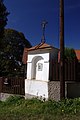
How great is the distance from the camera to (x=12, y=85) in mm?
16125

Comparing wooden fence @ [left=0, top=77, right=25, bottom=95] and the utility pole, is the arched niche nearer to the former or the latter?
wooden fence @ [left=0, top=77, right=25, bottom=95]

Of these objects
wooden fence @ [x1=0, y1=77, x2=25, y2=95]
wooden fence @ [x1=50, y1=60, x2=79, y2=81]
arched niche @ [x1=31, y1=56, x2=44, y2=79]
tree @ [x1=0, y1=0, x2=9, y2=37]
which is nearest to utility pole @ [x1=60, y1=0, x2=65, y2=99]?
wooden fence @ [x1=50, y1=60, x2=79, y2=81]

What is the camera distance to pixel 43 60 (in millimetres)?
13328

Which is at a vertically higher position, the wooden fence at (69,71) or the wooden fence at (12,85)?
the wooden fence at (69,71)

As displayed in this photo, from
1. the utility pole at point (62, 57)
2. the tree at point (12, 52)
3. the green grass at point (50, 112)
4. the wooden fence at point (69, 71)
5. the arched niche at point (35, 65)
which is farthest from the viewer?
the tree at point (12, 52)

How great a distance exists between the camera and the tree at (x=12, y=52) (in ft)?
125

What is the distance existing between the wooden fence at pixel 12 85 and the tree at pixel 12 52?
64.8 ft

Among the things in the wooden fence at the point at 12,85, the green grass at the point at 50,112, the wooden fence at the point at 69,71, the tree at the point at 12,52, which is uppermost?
the tree at the point at 12,52

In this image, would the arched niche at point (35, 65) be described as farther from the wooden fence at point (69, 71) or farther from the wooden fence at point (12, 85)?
the wooden fence at point (69, 71)

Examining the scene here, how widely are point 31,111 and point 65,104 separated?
1.65 metres

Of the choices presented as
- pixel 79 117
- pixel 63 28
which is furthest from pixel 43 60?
pixel 79 117

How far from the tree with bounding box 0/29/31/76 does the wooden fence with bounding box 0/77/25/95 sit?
19740 mm

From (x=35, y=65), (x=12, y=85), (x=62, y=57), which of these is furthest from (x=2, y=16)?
(x=62, y=57)

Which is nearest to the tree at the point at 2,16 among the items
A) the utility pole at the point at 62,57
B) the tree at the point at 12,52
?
the utility pole at the point at 62,57
